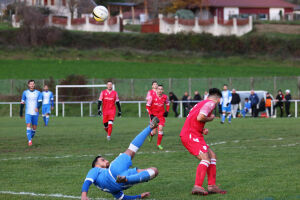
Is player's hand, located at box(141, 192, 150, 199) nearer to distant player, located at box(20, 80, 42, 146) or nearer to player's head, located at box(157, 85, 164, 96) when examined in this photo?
player's head, located at box(157, 85, 164, 96)

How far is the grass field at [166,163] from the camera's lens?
981cm

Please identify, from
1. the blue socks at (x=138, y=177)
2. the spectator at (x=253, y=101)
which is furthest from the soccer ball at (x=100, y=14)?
the spectator at (x=253, y=101)

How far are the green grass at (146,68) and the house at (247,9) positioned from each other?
84.0ft

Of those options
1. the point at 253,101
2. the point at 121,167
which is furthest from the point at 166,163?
the point at 253,101

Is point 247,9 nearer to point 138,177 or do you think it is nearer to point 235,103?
point 235,103

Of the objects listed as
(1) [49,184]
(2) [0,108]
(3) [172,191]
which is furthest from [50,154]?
(2) [0,108]

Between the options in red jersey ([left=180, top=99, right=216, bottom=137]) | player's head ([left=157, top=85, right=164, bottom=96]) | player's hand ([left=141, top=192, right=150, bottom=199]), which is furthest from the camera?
player's head ([left=157, top=85, right=164, bottom=96])

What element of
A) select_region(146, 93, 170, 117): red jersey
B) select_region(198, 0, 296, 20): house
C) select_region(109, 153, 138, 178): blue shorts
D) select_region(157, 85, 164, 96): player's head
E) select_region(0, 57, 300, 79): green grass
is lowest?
select_region(109, 153, 138, 178): blue shorts

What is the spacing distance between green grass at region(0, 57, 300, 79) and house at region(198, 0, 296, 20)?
84.0 feet

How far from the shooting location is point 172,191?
383 inches

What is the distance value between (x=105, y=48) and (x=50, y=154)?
190ft

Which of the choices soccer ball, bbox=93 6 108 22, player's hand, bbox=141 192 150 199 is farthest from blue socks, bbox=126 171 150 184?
soccer ball, bbox=93 6 108 22

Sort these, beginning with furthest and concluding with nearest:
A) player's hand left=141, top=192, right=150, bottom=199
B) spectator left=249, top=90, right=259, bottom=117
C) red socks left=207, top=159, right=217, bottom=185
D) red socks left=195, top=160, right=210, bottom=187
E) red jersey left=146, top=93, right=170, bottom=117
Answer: spectator left=249, top=90, right=259, bottom=117
red jersey left=146, top=93, right=170, bottom=117
red socks left=207, top=159, right=217, bottom=185
red socks left=195, top=160, right=210, bottom=187
player's hand left=141, top=192, right=150, bottom=199

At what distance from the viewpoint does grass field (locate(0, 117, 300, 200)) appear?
386 inches
